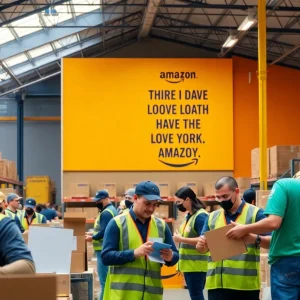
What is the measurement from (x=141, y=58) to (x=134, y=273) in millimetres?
16709

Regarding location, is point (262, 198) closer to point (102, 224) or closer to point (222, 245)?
point (102, 224)

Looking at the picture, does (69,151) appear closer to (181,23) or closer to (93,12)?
(93,12)

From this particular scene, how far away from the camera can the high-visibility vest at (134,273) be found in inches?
202

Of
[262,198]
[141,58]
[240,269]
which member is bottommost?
[240,269]

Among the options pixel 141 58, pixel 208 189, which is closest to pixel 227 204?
pixel 208 189

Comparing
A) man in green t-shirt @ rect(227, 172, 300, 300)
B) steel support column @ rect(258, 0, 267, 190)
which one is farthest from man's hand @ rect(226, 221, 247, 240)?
steel support column @ rect(258, 0, 267, 190)

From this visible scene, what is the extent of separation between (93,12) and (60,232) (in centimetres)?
1872

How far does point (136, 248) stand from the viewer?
201 inches

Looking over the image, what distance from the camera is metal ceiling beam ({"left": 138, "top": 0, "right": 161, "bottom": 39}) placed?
2161 centimetres

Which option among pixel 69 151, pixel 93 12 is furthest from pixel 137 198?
pixel 93 12

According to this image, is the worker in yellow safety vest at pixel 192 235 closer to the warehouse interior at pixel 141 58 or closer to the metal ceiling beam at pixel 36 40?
the warehouse interior at pixel 141 58

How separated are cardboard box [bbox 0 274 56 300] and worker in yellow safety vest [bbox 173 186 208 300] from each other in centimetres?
596

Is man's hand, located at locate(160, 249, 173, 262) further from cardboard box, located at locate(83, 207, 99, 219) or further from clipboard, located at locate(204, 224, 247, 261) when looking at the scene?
cardboard box, located at locate(83, 207, 99, 219)

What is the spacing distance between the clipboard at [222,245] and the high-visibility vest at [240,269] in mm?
487
